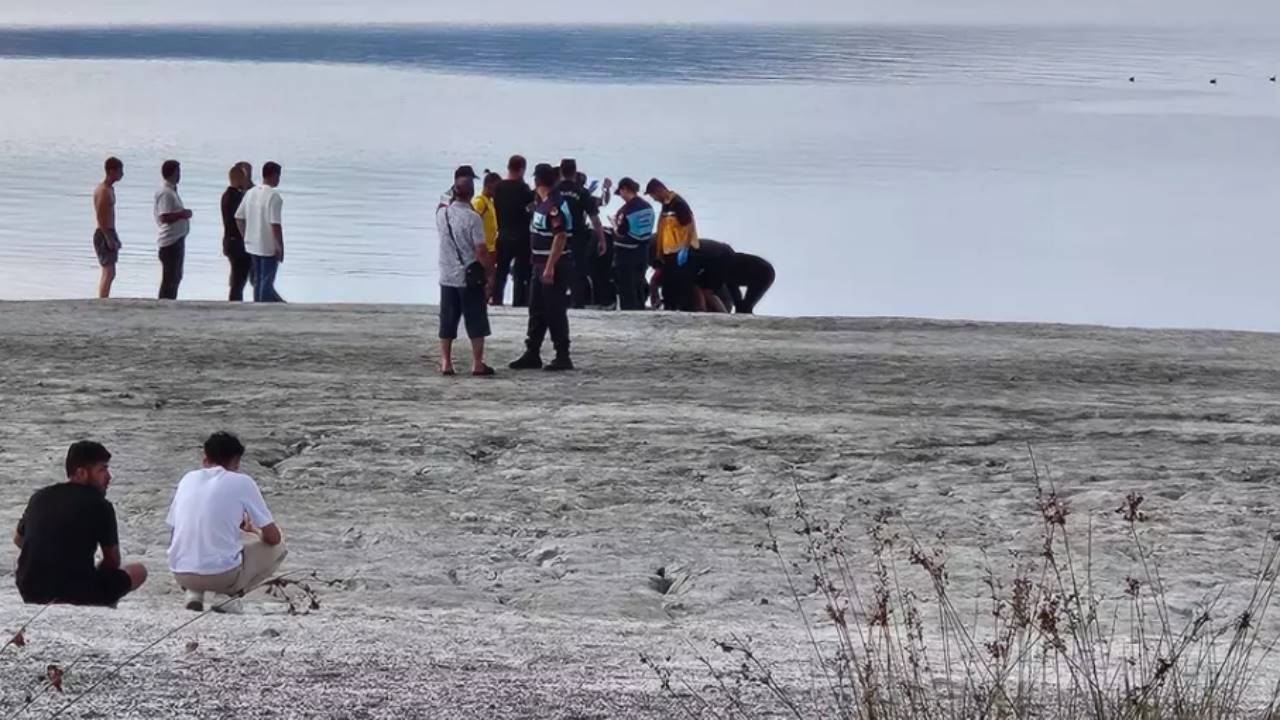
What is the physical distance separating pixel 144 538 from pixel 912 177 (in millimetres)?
40536

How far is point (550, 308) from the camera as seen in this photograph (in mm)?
13617

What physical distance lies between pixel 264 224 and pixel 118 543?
878 cm

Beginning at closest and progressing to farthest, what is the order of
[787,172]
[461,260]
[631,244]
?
1. [461,260]
2. [631,244]
3. [787,172]

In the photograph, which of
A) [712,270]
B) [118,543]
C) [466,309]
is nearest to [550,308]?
[466,309]

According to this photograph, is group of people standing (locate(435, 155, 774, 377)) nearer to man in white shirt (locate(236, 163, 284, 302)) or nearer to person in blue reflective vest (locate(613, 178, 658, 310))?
person in blue reflective vest (locate(613, 178, 658, 310))

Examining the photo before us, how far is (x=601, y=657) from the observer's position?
674 cm

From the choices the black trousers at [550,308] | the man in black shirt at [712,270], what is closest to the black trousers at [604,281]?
the man in black shirt at [712,270]

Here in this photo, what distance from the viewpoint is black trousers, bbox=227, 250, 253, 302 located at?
60.1 feet

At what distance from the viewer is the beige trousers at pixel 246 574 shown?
844cm

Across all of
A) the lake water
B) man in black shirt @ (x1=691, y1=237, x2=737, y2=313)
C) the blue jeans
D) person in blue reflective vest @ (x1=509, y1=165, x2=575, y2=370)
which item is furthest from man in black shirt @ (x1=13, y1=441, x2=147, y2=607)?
the lake water

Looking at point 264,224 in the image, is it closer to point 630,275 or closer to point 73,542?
point 630,275

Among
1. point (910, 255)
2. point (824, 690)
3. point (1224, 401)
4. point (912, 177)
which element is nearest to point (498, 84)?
point (912, 177)

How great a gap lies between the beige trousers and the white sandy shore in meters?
0.30

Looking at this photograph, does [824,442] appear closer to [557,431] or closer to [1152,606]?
[557,431]
